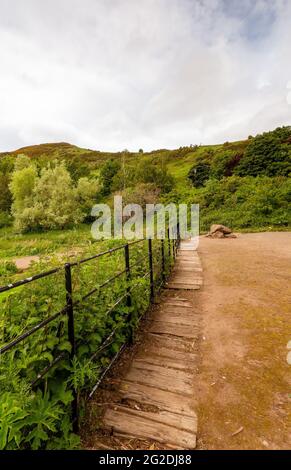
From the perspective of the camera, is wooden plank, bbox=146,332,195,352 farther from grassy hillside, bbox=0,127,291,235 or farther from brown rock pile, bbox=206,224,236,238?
grassy hillside, bbox=0,127,291,235

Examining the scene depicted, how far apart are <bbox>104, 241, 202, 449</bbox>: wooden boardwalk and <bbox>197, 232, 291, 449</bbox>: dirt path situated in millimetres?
149

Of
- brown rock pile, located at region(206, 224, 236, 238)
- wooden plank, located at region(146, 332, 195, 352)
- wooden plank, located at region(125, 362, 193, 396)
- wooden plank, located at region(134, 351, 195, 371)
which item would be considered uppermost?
brown rock pile, located at region(206, 224, 236, 238)

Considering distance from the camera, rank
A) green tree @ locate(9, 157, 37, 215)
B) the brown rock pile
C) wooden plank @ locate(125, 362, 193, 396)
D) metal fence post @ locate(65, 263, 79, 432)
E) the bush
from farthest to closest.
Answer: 1. the bush
2. green tree @ locate(9, 157, 37, 215)
3. the brown rock pile
4. wooden plank @ locate(125, 362, 193, 396)
5. metal fence post @ locate(65, 263, 79, 432)

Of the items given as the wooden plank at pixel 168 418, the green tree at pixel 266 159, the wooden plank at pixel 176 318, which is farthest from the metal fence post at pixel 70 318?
the green tree at pixel 266 159

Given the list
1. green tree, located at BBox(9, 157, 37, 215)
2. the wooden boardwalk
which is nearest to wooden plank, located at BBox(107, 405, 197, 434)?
the wooden boardwalk

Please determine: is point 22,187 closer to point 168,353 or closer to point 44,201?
point 44,201

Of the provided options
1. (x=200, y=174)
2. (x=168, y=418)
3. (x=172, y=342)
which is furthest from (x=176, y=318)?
(x=200, y=174)

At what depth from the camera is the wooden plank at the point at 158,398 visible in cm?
238

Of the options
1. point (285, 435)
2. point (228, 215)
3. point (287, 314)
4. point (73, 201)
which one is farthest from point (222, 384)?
point (73, 201)

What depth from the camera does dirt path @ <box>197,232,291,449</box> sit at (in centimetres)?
213

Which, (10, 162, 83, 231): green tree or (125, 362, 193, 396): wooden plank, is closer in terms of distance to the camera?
(125, 362, 193, 396): wooden plank

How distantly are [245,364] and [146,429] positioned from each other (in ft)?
4.87

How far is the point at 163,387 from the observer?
2662 millimetres

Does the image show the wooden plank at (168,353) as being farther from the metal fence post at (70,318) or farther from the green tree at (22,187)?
the green tree at (22,187)
